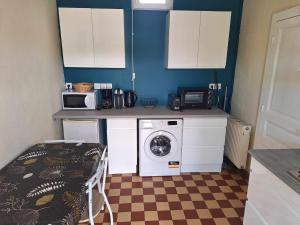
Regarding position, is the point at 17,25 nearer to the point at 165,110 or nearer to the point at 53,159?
the point at 53,159

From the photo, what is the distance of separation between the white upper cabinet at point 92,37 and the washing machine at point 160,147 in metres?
0.92

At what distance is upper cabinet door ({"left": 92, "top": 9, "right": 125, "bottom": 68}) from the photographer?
257cm

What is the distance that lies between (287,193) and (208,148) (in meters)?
1.60

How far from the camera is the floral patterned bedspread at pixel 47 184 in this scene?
1052mm

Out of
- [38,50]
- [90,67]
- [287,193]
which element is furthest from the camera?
[90,67]

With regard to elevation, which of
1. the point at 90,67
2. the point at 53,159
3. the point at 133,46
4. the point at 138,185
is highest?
the point at 133,46

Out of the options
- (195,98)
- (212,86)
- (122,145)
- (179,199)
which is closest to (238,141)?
(195,98)

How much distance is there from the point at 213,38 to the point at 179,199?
2008 mm

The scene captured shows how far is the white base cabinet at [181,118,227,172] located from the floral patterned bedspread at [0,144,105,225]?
1295mm

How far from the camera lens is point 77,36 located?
2.62m

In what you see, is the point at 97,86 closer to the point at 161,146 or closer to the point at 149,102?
the point at 149,102

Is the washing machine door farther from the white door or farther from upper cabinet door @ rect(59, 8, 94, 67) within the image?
upper cabinet door @ rect(59, 8, 94, 67)

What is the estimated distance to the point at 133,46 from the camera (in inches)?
117

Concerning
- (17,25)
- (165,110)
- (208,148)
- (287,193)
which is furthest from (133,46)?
(287,193)
